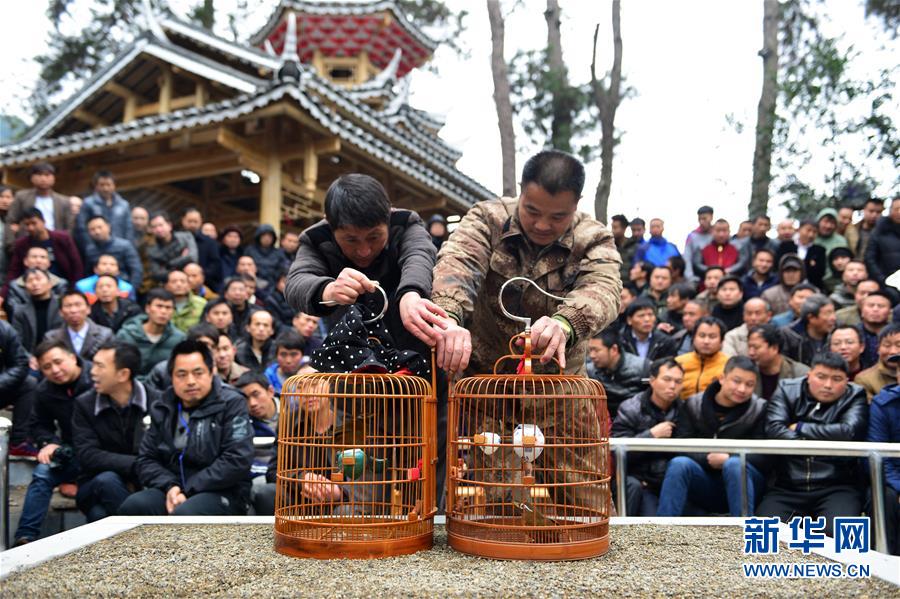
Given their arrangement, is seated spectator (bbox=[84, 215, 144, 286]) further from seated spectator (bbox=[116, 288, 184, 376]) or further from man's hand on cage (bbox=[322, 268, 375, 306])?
man's hand on cage (bbox=[322, 268, 375, 306])

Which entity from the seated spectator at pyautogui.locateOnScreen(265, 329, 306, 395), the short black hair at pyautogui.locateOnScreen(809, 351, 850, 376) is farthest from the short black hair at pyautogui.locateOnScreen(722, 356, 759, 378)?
the seated spectator at pyautogui.locateOnScreen(265, 329, 306, 395)

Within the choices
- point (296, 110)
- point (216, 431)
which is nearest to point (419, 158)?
point (296, 110)

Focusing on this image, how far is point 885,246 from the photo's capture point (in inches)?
293

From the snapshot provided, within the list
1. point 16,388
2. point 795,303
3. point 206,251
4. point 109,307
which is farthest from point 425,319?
point 206,251

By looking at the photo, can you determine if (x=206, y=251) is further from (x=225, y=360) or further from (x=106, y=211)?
(x=225, y=360)

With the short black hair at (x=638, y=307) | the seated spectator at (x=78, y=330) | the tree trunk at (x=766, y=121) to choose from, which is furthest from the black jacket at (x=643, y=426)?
the tree trunk at (x=766, y=121)

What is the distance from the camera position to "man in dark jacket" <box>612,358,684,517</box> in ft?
14.4

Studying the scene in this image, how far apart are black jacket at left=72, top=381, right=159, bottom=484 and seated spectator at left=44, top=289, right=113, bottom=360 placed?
1.16 meters

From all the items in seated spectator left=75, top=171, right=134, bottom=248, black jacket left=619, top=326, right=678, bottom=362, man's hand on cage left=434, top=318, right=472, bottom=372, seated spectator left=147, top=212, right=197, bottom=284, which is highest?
seated spectator left=75, top=171, right=134, bottom=248

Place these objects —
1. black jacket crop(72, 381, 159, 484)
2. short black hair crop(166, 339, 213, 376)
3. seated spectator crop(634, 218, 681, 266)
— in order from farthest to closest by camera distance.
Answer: seated spectator crop(634, 218, 681, 266) < black jacket crop(72, 381, 159, 484) < short black hair crop(166, 339, 213, 376)

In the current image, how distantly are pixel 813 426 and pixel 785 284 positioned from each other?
325 centimetres

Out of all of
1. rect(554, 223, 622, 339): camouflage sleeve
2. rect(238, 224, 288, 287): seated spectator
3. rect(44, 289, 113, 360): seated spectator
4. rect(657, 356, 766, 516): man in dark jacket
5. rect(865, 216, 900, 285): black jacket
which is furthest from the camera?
rect(238, 224, 288, 287): seated spectator

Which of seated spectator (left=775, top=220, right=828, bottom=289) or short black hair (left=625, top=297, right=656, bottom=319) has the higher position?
seated spectator (left=775, top=220, right=828, bottom=289)

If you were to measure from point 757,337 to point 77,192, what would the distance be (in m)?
10.0
